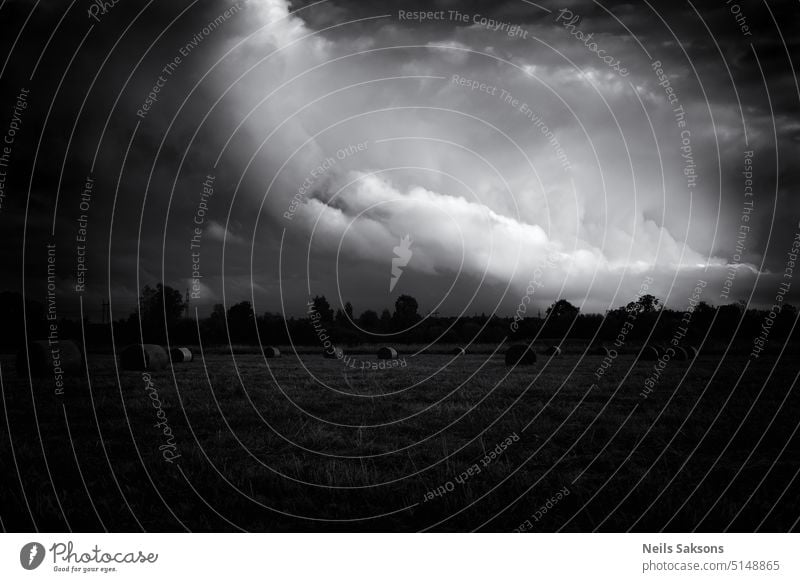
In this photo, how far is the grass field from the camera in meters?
5.57

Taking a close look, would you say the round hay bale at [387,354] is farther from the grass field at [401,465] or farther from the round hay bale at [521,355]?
the grass field at [401,465]

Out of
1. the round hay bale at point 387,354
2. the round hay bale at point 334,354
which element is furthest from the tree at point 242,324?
the round hay bale at point 387,354

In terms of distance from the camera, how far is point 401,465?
7.27 metres

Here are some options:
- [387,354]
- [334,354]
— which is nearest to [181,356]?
[334,354]

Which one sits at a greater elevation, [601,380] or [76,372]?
[601,380]

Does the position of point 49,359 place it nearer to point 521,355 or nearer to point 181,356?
point 181,356

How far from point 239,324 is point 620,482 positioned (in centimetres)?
5132

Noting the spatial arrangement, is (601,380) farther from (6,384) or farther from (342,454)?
(6,384)

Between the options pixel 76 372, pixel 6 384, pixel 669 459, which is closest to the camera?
pixel 669 459

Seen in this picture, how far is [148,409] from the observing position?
38.0ft

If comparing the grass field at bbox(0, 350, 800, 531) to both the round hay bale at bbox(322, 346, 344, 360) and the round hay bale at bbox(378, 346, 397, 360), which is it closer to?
the round hay bale at bbox(378, 346, 397, 360)

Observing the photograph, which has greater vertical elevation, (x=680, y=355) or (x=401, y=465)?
(x=680, y=355)

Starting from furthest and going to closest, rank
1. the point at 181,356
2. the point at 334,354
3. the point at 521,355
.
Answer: the point at 334,354 < the point at 181,356 < the point at 521,355
